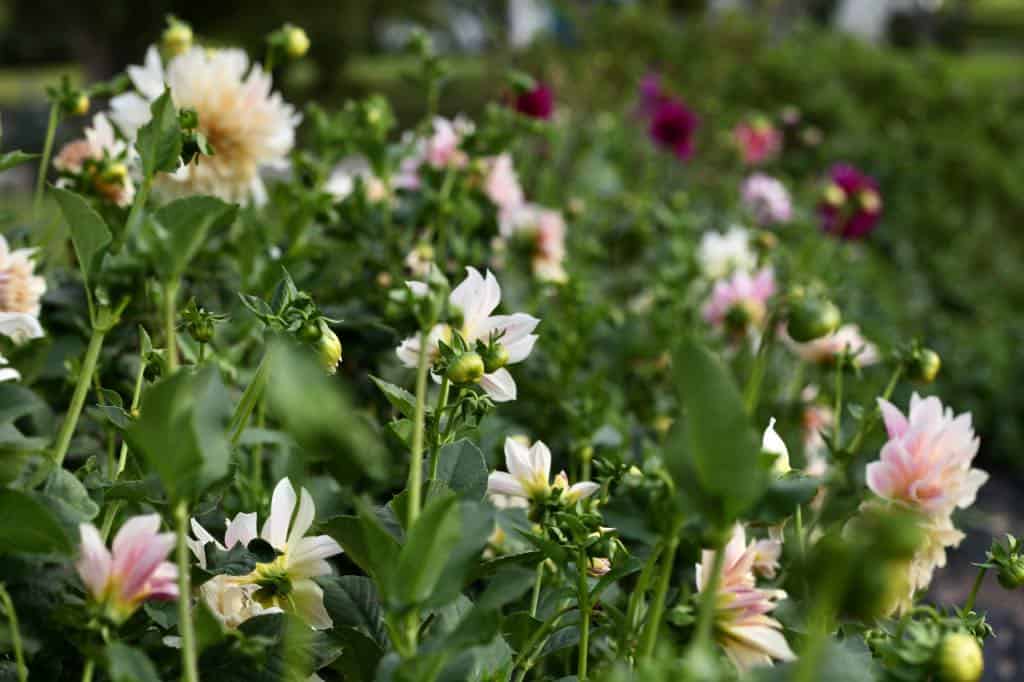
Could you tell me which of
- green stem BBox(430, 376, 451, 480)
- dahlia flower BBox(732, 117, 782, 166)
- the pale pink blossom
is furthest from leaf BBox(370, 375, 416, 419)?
dahlia flower BBox(732, 117, 782, 166)

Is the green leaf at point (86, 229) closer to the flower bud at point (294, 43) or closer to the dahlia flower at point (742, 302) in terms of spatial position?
the flower bud at point (294, 43)

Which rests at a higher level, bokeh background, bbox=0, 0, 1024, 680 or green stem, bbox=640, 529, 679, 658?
green stem, bbox=640, 529, 679, 658

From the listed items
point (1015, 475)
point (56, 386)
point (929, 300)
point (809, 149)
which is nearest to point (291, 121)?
point (56, 386)

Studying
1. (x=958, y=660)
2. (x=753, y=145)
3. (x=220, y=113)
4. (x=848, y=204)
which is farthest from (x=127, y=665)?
(x=753, y=145)

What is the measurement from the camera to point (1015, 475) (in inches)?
106

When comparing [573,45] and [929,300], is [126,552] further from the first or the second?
[573,45]

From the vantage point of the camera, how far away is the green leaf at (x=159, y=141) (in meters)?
0.53

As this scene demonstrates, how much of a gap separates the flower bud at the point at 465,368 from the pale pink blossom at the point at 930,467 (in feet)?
0.72

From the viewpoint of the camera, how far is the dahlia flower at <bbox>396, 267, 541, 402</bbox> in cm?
57

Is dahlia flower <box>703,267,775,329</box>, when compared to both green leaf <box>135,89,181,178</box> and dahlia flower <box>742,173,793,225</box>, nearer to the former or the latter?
dahlia flower <box>742,173,793,225</box>

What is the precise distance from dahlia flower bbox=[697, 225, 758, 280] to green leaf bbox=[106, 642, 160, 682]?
140cm

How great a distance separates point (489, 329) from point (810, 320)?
0.16 m

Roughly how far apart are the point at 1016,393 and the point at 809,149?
4.30 feet

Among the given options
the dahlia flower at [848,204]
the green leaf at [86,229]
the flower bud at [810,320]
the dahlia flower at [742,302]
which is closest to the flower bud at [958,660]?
the flower bud at [810,320]
